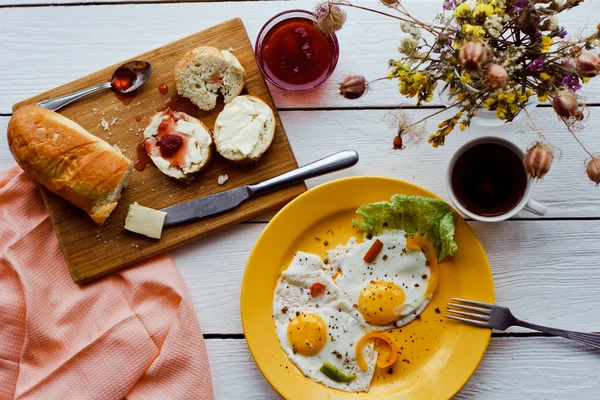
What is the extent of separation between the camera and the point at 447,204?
2.35m

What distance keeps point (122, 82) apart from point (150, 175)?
0.45 metres

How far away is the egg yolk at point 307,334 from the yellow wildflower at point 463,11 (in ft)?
4.63

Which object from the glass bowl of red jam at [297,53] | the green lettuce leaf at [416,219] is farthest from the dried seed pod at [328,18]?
the green lettuce leaf at [416,219]

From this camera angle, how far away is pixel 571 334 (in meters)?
2.43

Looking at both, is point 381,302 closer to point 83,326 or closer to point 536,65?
point 536,65

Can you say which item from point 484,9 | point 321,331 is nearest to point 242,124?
point 321,331

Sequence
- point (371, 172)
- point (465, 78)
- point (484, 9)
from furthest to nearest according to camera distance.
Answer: point (371, 172) < point (465, 78) < point (484, 9)

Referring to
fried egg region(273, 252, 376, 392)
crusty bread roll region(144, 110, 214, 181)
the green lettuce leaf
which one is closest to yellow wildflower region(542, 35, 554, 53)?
the green lettuce leaf

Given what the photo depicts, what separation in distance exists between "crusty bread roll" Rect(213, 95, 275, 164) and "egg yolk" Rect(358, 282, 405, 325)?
776 mm

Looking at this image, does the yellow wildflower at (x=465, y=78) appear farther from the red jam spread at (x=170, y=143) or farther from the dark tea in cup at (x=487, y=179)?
the red jam spread at (x=170, y=143)

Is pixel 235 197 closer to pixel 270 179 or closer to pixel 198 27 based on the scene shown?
pixel 270 179

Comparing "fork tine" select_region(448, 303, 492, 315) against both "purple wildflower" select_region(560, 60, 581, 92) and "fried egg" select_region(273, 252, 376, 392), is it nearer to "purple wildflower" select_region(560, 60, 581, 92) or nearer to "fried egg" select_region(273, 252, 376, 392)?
"fried egg" select_region(273, 252, 376, 392)

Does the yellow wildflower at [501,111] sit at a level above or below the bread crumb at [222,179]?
above

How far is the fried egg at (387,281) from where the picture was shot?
95.6 inches
